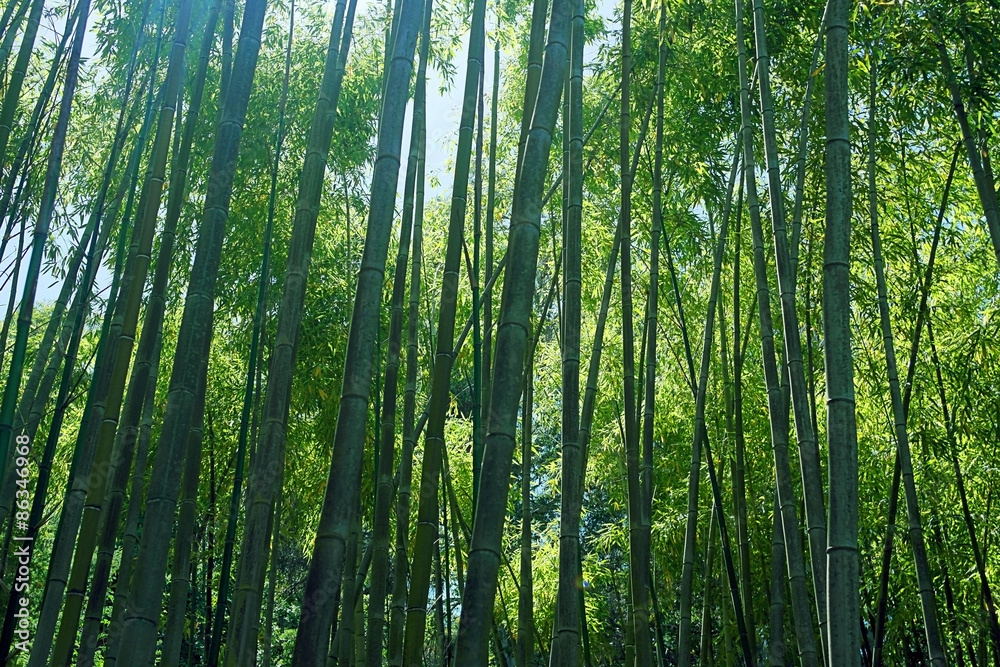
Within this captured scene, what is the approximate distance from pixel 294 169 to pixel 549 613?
362 cm

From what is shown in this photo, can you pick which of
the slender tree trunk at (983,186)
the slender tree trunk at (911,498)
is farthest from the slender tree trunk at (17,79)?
the slender tree trunk at (983,186)

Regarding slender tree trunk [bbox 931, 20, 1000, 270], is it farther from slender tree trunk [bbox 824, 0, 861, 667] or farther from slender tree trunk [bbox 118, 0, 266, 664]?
slender tree trunk [bbox 118, 0, 266, 664]

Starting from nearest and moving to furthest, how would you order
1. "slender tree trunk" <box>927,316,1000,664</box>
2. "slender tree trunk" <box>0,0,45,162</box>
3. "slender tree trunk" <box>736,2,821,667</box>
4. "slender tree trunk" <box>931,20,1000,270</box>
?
"slender tree trunk" <box>736,2,821,667</box> → "slender tree trunk" <box>0,0,45,162</box> → "slender tree trunk" <box>931,20,1000,270</box> → "slender tree trunk" <box>927,316,1000,664</box>

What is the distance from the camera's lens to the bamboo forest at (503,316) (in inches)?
81.0

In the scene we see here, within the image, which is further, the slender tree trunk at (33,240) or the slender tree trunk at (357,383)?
the slender tree trunk at (33,240)

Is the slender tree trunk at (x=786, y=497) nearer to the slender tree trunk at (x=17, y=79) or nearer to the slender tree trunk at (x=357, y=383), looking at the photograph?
the slender tree trunk at (x=357, y=383)

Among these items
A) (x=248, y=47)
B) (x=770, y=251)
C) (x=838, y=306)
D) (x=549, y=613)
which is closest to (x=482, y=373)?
(x=248, y=47)

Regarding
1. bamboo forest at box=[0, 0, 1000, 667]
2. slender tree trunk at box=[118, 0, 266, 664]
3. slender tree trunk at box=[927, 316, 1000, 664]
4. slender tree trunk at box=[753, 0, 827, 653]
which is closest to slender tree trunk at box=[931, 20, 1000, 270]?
bamboo forest at box=[0, 0, 1000, 667]

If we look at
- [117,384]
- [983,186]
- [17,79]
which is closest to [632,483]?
[117,384]

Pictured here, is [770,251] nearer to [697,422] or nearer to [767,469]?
[767,469]

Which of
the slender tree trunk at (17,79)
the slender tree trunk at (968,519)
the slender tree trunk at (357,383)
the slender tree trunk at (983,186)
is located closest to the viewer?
the slender tree trunk at (357,383)

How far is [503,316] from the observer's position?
178 cm

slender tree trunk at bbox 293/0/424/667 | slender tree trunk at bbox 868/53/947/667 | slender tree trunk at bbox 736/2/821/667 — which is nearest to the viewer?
slender tree trunk at bbox 293/0/424/667

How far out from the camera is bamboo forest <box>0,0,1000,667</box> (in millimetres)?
2059
